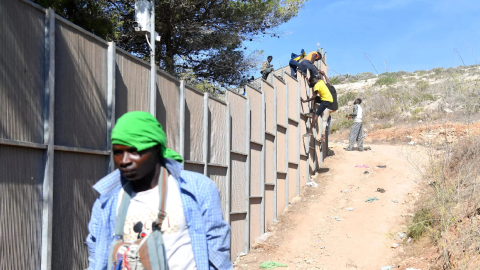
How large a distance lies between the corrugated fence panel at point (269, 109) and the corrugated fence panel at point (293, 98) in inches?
49.7

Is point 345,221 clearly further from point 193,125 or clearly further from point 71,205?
point 71,205

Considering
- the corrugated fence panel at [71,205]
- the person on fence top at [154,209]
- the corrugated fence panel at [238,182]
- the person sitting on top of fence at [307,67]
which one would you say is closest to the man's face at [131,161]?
the person on fence top at [154,209]

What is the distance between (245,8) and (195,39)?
6.37 ft

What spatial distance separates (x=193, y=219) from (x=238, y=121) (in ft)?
22.0

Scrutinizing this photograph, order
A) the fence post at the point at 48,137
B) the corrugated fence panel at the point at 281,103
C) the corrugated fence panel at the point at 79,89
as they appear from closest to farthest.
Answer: the fence post at the point at 48,137 < the corrugated fence panel at the point at 79,89 < the corrugated fence panel at the point at 281,103

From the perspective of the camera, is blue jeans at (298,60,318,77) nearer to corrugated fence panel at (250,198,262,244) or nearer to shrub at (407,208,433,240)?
corrugated fence panel at (250,198,262,244)

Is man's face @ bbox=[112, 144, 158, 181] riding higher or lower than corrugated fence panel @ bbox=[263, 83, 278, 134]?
lower

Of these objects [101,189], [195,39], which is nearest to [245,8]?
[195,39]

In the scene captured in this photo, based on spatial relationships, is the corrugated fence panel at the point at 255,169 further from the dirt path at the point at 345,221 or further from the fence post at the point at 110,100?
the fence post at the point at 110,100

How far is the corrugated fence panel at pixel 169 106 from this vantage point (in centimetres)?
622

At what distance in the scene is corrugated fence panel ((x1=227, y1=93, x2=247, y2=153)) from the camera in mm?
8960

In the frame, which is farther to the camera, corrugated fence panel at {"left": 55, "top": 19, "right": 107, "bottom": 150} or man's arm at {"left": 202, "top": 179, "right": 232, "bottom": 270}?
corrugated fence panel at {"left": 55, "top": 19, "right": 107, "bottom": 150}

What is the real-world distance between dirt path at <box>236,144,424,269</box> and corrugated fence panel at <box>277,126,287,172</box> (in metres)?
1.05

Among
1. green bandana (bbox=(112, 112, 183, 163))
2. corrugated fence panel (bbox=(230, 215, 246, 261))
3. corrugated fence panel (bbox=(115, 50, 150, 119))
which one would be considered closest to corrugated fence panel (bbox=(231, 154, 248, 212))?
corrugated fence panel (bbox=(230, 215, 246, 261))
